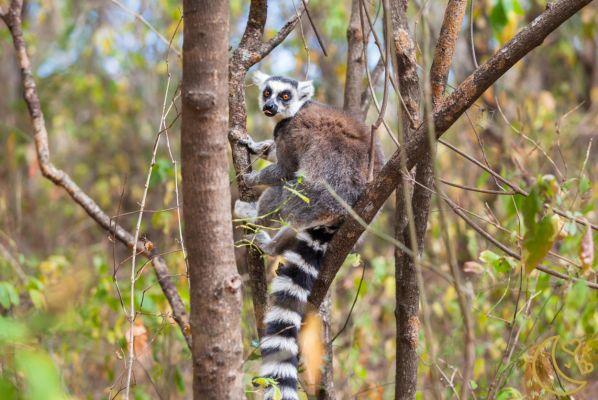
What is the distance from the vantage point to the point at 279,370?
3133 mm

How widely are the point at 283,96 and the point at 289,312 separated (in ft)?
7.09

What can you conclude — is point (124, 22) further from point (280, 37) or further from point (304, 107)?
point (280, 37)

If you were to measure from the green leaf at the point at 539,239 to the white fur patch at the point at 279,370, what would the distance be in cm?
129

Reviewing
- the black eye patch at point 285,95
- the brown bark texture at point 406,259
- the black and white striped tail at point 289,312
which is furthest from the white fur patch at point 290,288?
the black eye patch at point 285,95

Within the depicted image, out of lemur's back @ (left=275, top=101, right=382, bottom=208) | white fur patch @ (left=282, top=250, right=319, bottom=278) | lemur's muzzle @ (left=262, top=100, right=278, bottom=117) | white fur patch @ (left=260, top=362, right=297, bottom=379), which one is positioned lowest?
white fur patch @ (left=260, top=362, right=297, bottom=379)

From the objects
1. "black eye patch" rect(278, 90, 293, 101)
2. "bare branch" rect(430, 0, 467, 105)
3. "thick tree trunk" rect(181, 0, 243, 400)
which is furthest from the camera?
"black eye patch" rect(278, 90, 293, 101)

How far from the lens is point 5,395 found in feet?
3.58

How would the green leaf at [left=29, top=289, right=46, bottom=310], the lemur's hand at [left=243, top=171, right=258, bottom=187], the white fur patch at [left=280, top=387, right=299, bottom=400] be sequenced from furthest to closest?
the lemur's hand at [left=243, top=171, right=258, bottom=187], the green leaf at [left=29, top=289, right=46, bottom=310], the white fur patch at [left=280, top=387, right=299, bottom=400]

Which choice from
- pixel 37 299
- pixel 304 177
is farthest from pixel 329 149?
pixel 37 299

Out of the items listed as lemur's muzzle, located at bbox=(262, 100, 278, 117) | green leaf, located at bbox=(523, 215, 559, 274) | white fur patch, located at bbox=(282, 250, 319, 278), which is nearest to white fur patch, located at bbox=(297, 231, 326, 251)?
white fur patch, located at bbox=(282, 250, 319, 278)

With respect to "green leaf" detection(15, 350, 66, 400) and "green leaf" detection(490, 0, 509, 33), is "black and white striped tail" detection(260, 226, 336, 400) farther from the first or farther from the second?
"green leaf" detection(490, 0, 509, 33)

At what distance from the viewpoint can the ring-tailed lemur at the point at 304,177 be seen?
3713 millimetres

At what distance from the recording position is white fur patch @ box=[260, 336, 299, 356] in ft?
10.6

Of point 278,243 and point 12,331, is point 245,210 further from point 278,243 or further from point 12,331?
point 12,331
